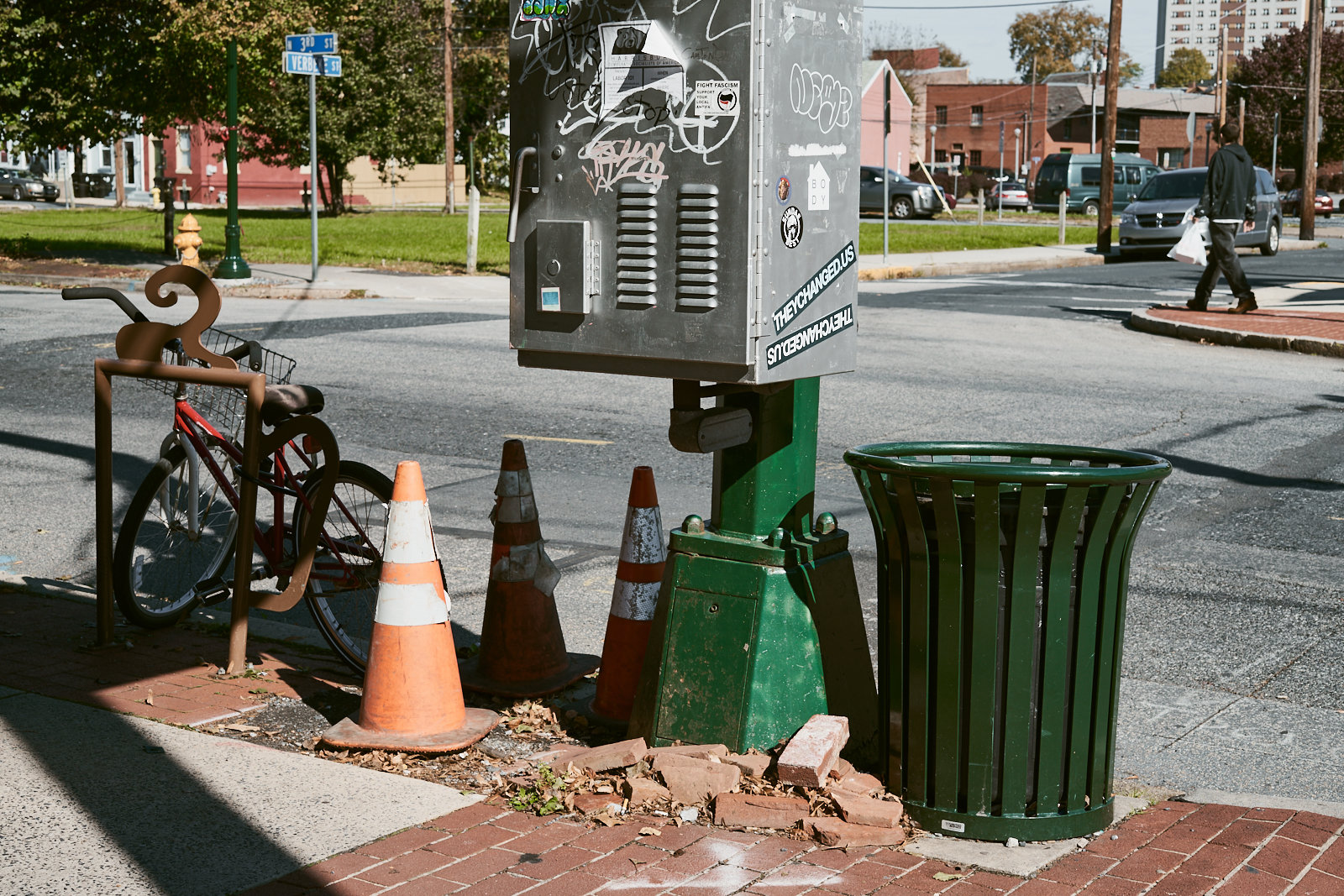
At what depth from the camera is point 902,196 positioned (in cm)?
4659

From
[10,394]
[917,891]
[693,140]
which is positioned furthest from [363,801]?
[10,394]

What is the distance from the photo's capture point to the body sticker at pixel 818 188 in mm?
3852

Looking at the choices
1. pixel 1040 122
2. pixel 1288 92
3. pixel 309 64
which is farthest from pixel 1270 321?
pixel 1040 122

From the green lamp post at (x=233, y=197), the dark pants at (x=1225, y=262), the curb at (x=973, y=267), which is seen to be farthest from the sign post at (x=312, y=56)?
the dark pants at (x=1225, y=262)

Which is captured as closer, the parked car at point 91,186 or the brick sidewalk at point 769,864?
the brick sidewalk at point 769,864

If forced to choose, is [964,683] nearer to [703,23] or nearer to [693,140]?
[693,140]

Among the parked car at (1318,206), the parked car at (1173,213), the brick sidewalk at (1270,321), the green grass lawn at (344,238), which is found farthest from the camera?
the parked car at (1318,206)

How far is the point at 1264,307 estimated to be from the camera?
722 inches

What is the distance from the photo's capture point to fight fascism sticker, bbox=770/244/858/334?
380 centimetres

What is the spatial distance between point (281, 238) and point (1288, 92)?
73.1 metres

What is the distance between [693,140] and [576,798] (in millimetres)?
1777

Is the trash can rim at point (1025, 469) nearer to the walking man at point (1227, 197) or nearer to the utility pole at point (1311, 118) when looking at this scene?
the walking man at point (1227, 197)

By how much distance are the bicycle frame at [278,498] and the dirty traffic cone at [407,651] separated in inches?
29.8

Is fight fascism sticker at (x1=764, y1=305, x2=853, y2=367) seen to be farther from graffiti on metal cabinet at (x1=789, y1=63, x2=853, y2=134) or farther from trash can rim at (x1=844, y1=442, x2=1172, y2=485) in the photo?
graffiti on metal cabinet at (x1=789, y1=63, x2=853, y2=134)
